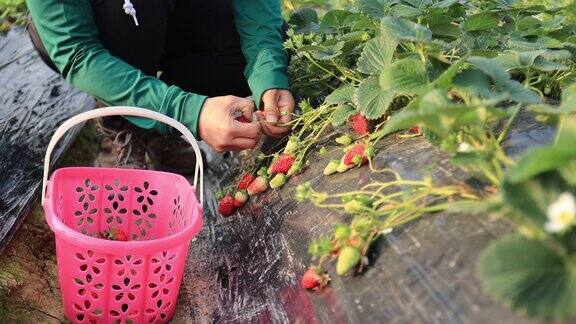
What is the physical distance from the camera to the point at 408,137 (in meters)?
1.37

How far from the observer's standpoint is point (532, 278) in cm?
77

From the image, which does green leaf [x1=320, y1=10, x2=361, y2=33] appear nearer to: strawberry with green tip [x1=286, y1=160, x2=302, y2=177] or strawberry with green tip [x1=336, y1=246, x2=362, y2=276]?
strawberry with green tip [x1=286, y1=160, x2=302, y2=177]

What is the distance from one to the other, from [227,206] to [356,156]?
49 centimetres

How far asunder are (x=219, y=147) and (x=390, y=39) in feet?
1.52

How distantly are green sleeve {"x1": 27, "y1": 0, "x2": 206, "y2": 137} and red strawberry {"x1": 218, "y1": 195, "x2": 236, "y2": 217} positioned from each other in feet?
0.70

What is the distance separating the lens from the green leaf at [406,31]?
120 cm

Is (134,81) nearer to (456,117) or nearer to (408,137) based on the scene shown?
(408,137)

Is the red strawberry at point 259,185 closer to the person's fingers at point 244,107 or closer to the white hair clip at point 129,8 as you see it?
the person's fingers at point 244,107

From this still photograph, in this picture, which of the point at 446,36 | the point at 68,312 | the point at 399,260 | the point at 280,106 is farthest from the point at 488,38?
the point at 68,312

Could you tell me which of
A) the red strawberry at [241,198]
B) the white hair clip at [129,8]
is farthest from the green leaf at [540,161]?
the white hair clip at [129,8]

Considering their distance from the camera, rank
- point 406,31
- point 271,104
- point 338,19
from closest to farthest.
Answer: point 406,31
point 271,104
point 338,19

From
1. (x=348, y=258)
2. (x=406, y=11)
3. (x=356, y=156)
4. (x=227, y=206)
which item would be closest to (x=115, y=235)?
(x=227, y=206)

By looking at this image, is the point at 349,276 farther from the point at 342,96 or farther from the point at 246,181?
the point at 246,181

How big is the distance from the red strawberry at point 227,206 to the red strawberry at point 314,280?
1.82ft
